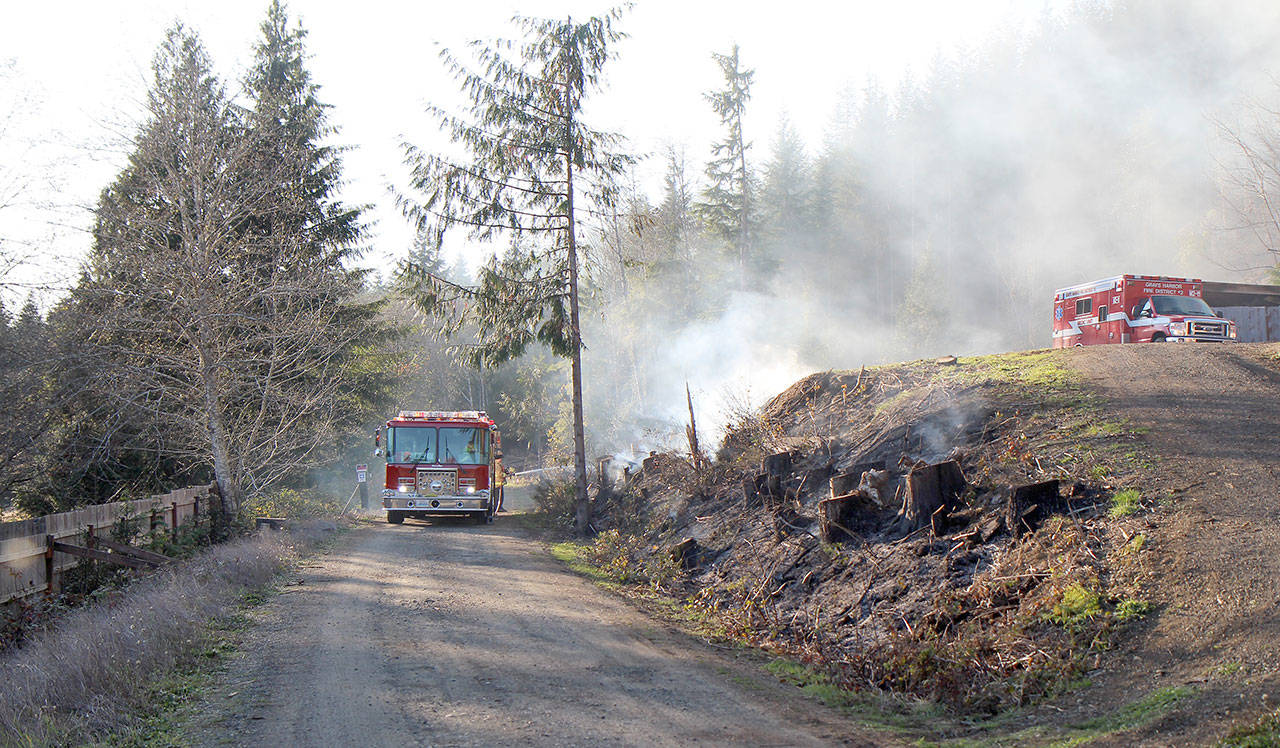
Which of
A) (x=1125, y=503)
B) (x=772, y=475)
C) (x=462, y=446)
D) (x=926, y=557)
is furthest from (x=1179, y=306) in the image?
(x=462, y=446)

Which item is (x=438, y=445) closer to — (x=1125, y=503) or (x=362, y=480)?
(x=362, y=480)

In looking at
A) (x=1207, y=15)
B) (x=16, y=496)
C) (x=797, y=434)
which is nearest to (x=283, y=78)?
(x=16, y=496)

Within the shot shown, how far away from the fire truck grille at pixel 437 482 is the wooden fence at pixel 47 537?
7621 mm

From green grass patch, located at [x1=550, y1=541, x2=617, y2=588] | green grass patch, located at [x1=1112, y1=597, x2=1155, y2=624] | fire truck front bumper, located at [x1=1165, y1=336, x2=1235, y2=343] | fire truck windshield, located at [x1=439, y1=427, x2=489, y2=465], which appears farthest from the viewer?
fire truck windshield, located at [x1=439, y1=427, x2=489, y2=465]

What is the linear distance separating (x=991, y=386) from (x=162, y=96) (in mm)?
16068

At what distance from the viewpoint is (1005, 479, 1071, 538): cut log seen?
810 centimetres

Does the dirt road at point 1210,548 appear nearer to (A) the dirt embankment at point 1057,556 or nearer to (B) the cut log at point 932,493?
(A) the dirt embankment at point 1057,556

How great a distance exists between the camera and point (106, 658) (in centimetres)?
683

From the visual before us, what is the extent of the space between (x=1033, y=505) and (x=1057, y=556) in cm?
82

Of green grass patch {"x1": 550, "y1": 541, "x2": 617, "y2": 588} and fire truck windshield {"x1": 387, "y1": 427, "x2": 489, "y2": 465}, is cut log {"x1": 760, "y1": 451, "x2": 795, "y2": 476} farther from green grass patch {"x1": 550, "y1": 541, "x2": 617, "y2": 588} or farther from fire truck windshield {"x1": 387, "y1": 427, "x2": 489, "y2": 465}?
fire truck windshield {"x1": 387, "y1": 427, "x2": 489, "y2": 465}

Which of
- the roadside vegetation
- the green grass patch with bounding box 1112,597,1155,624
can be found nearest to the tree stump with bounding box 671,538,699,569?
the roadside vegetation

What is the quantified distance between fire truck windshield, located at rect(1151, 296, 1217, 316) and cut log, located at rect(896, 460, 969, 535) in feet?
50.5

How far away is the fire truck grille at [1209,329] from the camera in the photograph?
65.2 feet

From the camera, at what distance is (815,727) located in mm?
5816
